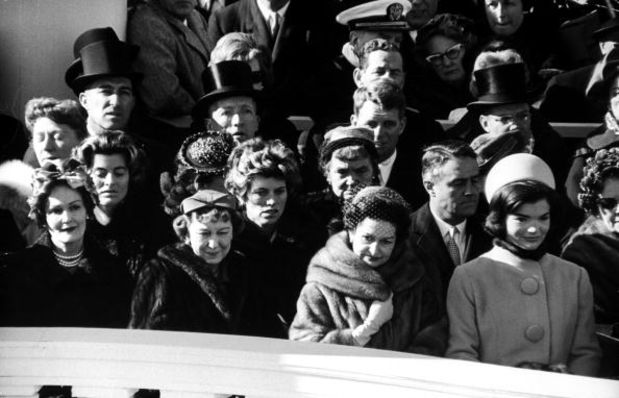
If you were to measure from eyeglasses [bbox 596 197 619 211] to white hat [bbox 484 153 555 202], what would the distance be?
0.38m

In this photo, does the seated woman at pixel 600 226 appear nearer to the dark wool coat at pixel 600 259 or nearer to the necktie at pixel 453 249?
the dark wool coat at pixel 600 259

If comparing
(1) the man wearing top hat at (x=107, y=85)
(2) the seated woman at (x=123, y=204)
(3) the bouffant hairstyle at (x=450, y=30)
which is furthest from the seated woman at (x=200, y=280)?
(3) the bouffant hairstyle at (x=450, y=30)

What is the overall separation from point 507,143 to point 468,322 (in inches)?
46.8

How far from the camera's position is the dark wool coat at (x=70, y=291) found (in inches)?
412

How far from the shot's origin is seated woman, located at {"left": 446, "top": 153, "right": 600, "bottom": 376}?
10180mm

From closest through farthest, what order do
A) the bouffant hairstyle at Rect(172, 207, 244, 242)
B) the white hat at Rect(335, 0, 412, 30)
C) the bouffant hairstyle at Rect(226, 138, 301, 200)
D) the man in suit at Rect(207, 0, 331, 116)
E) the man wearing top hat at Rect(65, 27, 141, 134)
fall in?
the bouffant hairstyle at Rect(172, 207, 244, 242), the bouffant hairstyle at Rect(226, 138, 301, 200), the man wearing top hat at Rect(65, 27, 141, 134), the white hat at Rect(335, 0, 412, 30), the man in suit at Rect(207, 0, 331, 116)

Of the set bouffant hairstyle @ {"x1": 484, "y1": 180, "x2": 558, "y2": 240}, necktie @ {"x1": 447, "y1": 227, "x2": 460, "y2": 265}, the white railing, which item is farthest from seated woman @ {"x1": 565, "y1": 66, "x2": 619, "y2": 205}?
the white railing

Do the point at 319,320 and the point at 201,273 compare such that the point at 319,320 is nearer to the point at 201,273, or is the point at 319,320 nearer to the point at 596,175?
the point at 201,273

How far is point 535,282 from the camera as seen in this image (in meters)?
10.2

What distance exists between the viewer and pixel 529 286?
10.2 m

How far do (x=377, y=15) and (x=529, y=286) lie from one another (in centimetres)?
202

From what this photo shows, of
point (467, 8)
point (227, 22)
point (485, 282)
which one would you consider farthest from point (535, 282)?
point (227, 22)

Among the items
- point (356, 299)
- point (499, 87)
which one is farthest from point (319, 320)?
point (499, 87)

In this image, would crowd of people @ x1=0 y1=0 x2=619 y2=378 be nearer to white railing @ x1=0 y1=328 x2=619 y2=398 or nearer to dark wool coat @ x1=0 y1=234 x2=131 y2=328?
dark wool coat @ x1=0 y1=234 x2=131 y2=328
